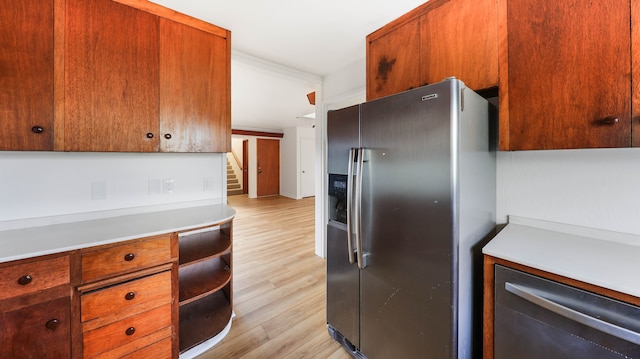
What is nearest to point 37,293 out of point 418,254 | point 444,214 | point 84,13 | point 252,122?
point 84,13

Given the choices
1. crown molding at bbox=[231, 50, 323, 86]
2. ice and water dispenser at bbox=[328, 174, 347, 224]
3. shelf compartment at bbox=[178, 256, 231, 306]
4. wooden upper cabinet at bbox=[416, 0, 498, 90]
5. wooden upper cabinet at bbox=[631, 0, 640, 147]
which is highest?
crown molding at bbox=[231, 50, 323, 86]

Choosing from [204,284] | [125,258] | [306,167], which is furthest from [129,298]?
[306,167]

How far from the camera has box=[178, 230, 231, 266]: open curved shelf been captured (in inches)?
63.6

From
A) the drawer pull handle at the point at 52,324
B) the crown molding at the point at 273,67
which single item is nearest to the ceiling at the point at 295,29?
the crown molding at the point at 273,67

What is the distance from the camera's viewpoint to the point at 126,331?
132cm

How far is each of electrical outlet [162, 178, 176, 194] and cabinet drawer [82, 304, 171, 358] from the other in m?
0.89

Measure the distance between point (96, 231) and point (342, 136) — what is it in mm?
1566

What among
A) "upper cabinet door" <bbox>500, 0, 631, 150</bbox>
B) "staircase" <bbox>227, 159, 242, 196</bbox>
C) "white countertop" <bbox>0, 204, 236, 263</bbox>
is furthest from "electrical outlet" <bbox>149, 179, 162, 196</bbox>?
"staircase" <bbox>227, 159, 242, 196</bbox>

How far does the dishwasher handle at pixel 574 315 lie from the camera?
0.80 meters

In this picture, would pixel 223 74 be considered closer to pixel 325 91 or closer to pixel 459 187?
pixel 325 91

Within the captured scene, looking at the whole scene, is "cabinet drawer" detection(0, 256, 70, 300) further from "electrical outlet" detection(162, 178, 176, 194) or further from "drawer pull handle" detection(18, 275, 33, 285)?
"electrical outlet" detection(162, 178, 176, 194)

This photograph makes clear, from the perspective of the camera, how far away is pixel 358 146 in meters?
1.49

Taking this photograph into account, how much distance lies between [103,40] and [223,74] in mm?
713

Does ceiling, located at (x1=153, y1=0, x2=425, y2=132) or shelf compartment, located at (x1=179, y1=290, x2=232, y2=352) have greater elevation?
ceiling, located at (x1=153, y1=0, x2=425, y2=132)
